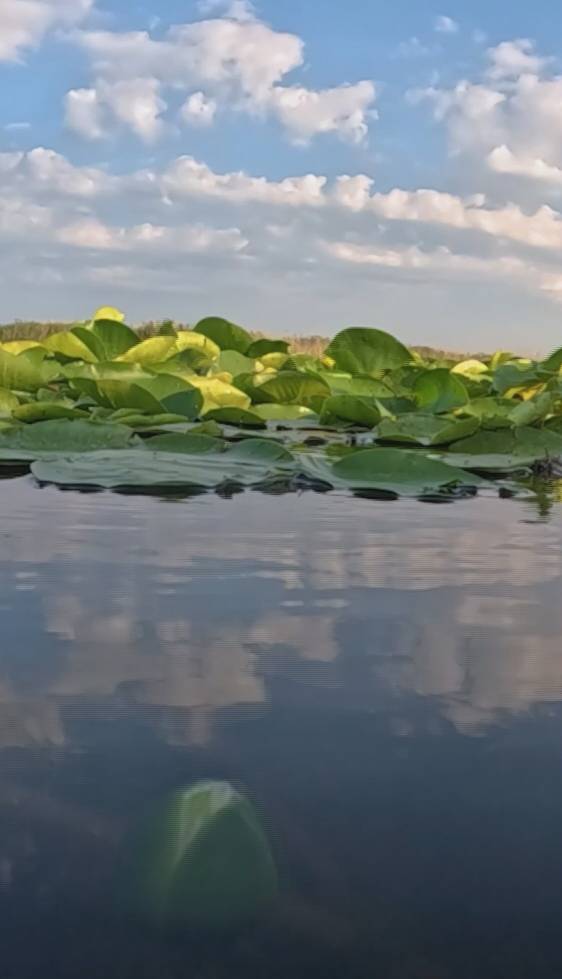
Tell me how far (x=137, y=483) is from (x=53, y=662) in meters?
1.17

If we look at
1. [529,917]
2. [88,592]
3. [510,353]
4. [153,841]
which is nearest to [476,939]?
[529,917]

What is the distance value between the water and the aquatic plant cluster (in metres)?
0.76

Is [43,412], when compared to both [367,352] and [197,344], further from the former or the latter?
[367,352]

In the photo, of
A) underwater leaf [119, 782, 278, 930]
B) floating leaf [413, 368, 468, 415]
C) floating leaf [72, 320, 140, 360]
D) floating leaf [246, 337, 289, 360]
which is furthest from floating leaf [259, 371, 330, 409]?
underwater leaf [119, 782, 278, 930]

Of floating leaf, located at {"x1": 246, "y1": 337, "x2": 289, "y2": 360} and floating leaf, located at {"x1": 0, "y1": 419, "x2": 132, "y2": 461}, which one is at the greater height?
floating leaf, located at {"x1": 246, "y1": 337, "x2": 289, "y2": 360}

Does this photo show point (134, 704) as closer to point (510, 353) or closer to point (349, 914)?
point (349, 914)

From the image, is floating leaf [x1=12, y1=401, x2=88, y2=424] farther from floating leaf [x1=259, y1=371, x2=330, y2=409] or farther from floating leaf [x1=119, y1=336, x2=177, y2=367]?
floating leaf [x1=119, y1=336, x2=177, y2=367]

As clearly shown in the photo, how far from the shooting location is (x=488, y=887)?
1.66 ft

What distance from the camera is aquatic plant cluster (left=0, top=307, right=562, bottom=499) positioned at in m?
2.13

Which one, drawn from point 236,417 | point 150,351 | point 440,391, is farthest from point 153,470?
point 150,351

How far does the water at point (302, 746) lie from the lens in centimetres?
46

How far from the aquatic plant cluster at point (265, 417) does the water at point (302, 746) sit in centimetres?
76

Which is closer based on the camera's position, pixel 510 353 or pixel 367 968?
pixel 367 968

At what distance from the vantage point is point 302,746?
26.6 inches
